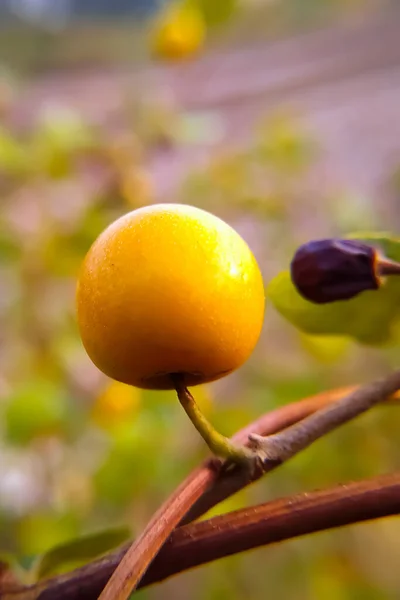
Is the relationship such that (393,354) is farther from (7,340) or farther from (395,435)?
(7,340)

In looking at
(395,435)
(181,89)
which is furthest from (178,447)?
(181,89)

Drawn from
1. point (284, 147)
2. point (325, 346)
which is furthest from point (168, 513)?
point (284, 147)

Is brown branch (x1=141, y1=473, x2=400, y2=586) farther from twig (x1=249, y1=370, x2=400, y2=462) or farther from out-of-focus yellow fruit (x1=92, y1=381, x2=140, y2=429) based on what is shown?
out-of-focus yellow fruit (x1=92, y1=381, x2=140, y2=429)

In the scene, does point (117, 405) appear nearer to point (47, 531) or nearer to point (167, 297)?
point (47, 531)


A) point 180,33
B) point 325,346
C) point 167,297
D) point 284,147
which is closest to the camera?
point 167,297

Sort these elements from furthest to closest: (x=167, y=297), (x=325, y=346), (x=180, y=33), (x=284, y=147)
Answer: (x=284, y=147) → (x=180, y=33) → (x=325, y=346) → (x=167, y=297)

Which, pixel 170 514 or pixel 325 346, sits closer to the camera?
pixel 170 514

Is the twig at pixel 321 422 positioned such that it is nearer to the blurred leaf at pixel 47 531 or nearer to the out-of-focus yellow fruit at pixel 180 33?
the blurred leaf at pixel 47 531

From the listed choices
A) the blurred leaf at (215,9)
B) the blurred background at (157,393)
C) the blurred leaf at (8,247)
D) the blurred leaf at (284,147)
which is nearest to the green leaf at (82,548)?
the blurred background at (157,393)
